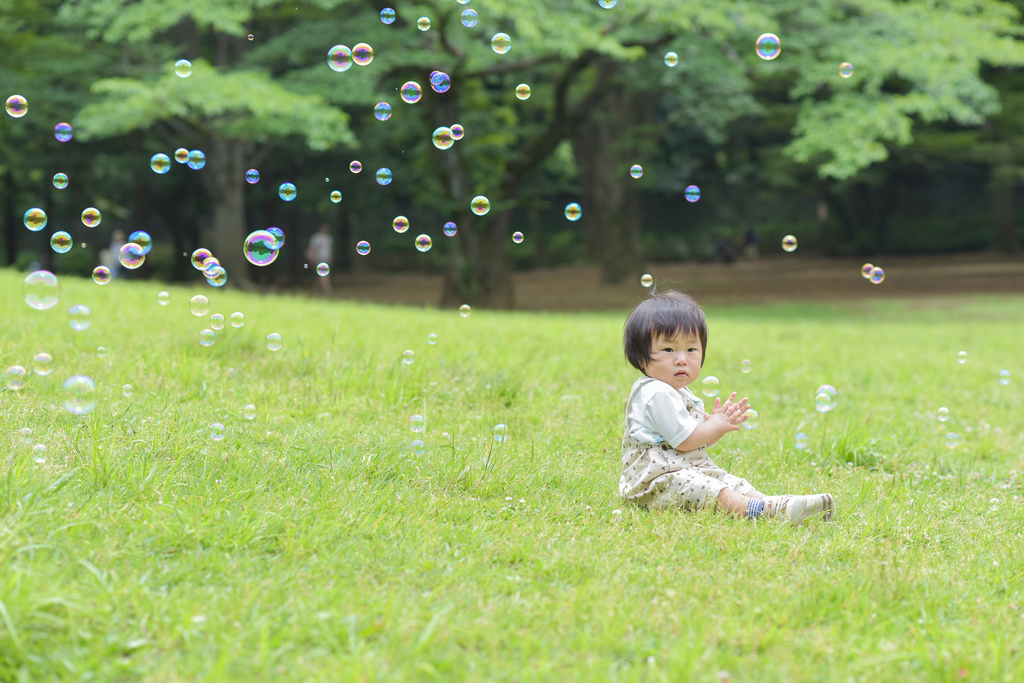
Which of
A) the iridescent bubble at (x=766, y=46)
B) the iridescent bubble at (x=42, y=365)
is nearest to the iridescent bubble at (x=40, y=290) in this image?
the iridescent bubble at (x=42, y=365)

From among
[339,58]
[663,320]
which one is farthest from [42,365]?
[339,58]

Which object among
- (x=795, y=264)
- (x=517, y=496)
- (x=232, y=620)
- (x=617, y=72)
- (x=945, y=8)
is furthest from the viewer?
(x=795, y=264)

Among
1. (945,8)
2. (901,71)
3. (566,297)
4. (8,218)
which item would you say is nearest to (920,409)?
(901,71)

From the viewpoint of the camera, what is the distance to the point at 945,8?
17.7 m

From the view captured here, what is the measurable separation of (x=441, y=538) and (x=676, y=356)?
1.31 metres

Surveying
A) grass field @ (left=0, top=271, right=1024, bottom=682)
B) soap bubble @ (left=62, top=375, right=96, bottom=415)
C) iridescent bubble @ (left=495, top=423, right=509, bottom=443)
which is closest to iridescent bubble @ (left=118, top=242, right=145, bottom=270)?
grass field @ (left=0, top=271, right=1024, bottom=682)

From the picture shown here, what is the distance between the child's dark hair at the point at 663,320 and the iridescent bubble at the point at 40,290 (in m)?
3.38

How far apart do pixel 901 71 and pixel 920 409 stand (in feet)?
38.1

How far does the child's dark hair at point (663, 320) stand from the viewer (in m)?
3.98

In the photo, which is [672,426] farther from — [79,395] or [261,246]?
[261,246]

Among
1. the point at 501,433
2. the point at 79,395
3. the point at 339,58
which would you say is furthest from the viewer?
the point at 339,58

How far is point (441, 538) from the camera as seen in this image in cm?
344

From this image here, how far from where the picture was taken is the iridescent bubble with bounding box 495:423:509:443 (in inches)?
191

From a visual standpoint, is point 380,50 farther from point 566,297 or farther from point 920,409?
point 920,409
